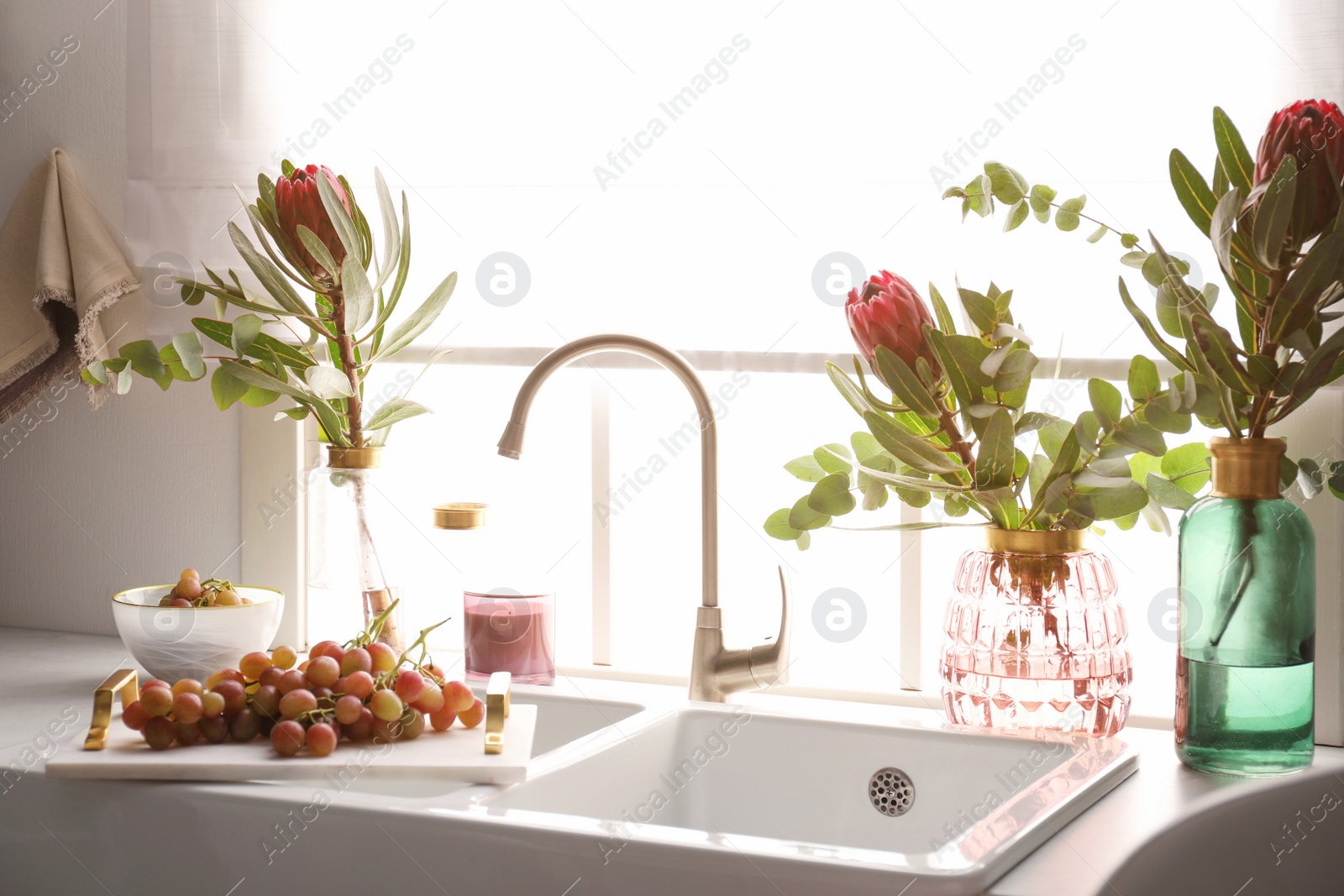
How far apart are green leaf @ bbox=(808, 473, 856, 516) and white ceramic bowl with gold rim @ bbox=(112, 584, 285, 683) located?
56cm

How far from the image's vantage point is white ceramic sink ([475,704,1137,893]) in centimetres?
97

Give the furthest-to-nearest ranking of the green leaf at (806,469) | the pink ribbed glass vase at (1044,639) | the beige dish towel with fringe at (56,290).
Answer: the beige dish towel with fringe at (56,290), the green leaf at (806,469), the pink ribbed glass vase at (1044,639)

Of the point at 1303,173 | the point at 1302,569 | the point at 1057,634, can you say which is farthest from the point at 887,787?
the point at 1303,173

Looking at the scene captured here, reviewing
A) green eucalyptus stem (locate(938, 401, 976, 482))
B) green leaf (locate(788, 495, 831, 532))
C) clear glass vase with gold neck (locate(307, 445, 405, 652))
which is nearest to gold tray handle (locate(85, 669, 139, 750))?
clear glass vase with gold neck (locate(307, 445, 405, 652))

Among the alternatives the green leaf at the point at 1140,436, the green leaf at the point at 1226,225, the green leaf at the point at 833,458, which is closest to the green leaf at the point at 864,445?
the green leaf at the point at 833,458

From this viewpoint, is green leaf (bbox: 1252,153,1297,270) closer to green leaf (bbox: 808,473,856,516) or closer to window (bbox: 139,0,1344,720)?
window (bbox: 139,0,1344,720)

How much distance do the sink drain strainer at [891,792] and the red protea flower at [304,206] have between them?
70 centimetres

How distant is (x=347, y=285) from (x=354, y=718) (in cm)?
42

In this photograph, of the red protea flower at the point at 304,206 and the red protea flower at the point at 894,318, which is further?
the red protea flower at the point at 304,206

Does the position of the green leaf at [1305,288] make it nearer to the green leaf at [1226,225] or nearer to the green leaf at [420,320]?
the green leaf at [1226,225]

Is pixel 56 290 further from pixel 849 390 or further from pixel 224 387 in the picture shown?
pixel 849 390

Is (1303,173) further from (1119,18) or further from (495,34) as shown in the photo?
(495,34)

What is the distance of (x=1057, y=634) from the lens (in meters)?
1.04

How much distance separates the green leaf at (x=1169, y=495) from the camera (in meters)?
1.02
